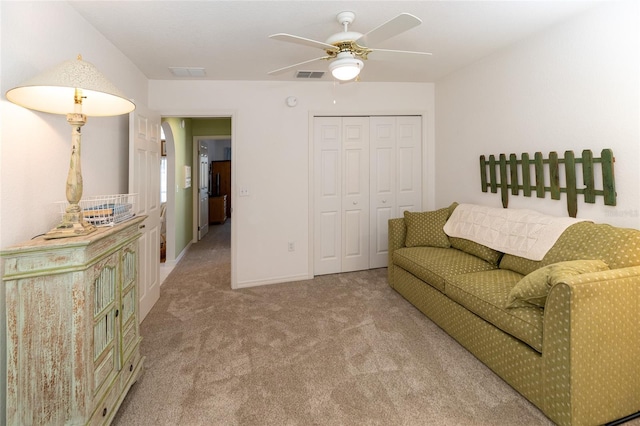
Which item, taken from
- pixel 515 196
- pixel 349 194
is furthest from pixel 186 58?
pixel 515 196

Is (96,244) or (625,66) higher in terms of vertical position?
(625,66)

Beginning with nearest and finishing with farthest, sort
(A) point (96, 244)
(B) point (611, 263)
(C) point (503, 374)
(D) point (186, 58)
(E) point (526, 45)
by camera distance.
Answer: (A) point (96, 244)
(B) point (611, 263)
(C) point (503, 374)
(E) point (526, 45)
(D) point (186, 58)

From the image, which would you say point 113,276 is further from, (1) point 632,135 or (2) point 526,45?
(2) point 526,45

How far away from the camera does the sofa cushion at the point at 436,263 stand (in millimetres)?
2693

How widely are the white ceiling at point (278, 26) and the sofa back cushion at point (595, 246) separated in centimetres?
159

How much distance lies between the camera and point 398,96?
165 inches

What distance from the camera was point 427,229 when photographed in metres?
3.47

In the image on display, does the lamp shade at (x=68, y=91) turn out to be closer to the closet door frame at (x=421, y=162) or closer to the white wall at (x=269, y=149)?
the white wall at (x=269, y=149)

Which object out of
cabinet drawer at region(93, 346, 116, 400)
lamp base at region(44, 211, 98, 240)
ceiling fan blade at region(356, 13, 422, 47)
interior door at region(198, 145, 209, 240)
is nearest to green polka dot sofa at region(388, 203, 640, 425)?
ceiling fan blade at region(356, 13, 422, 47)

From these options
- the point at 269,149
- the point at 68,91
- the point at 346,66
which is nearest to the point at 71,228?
the point at 68,91

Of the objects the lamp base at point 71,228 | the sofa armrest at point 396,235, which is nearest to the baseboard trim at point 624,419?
the sofa armrest at point 396,235

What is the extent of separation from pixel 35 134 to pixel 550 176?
364 centimetres

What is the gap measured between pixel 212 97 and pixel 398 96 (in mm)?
2379

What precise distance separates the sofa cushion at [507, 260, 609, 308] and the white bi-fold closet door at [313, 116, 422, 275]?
252 cm
